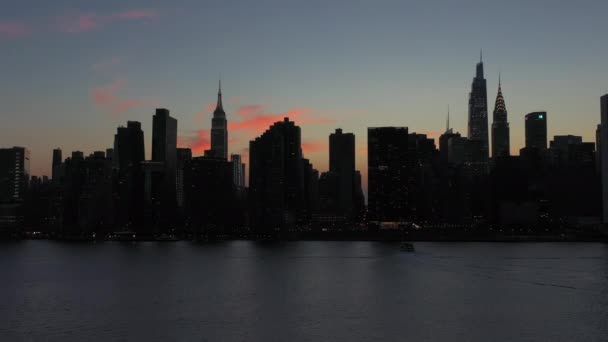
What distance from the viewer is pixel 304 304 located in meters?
84.2

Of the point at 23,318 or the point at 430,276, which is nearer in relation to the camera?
the point at 23,318

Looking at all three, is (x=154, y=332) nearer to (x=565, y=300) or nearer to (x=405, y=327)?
(x=405, y=327)

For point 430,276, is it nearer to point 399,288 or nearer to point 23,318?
point 399,288

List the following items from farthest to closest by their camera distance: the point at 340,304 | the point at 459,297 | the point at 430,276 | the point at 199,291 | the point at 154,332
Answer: the point at 430,276 < the point at 199,291 < the point at 459,297 < the point at 340,304 < the point at 154,332

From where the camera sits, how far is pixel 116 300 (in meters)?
87.6

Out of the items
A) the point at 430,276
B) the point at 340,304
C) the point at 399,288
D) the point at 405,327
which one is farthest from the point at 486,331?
the point at 430,276

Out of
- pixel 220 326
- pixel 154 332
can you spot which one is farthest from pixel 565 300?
pixel 154 332

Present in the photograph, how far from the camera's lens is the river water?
6394 centimetres

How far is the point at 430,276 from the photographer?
122 meters

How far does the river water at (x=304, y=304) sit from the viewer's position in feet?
210

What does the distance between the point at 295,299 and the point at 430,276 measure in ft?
135

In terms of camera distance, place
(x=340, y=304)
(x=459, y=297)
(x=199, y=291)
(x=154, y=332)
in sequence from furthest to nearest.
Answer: (x=199, y=291) → (x=459, y=297) → (x=340, y=304) → (x=154, y=332)

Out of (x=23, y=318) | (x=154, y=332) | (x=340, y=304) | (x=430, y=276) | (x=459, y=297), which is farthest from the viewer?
(x=430, y=276)

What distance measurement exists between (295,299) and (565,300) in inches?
1398
